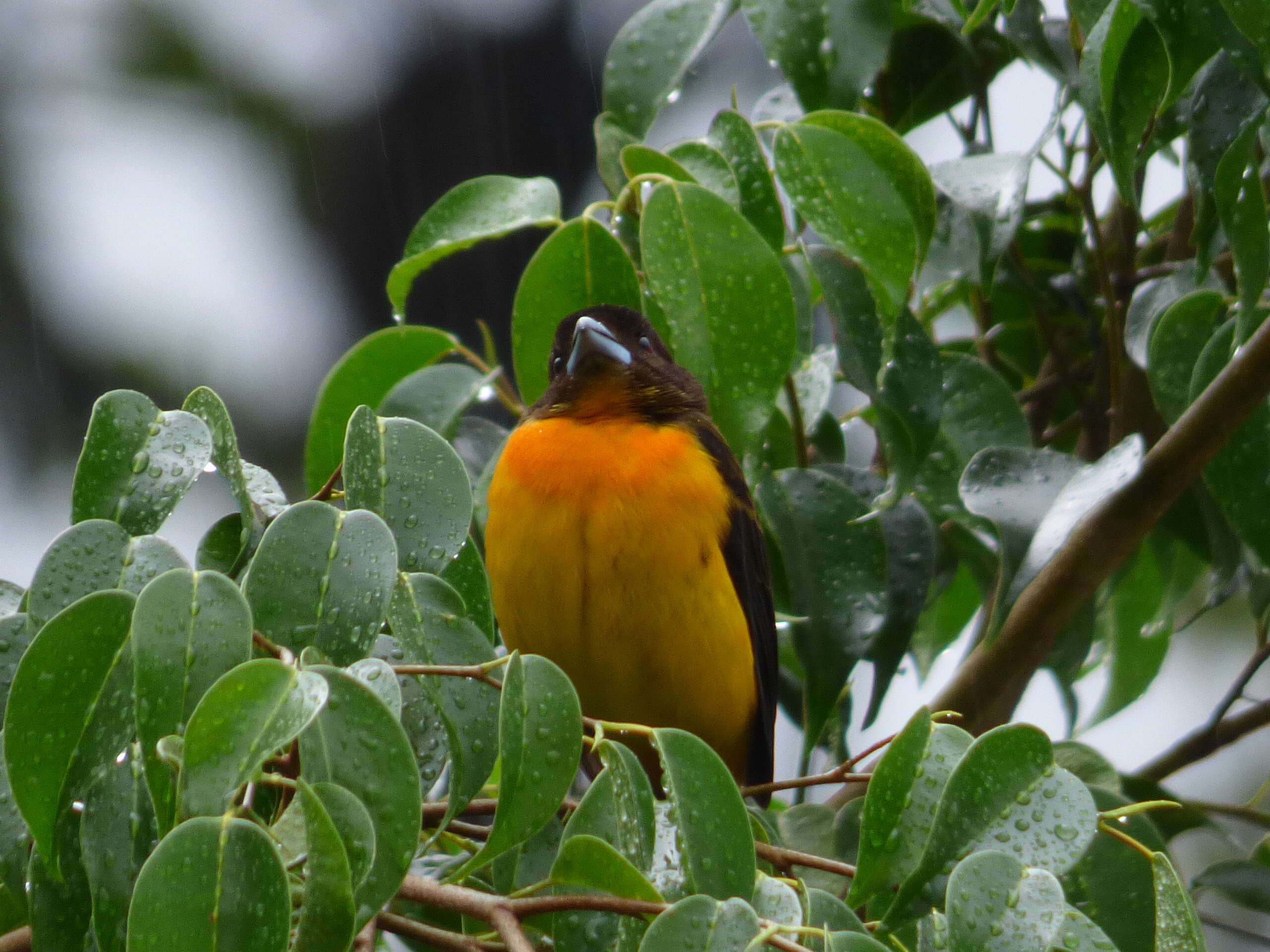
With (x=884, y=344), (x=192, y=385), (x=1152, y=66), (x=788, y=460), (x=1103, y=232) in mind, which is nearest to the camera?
(x=1152, y=66)

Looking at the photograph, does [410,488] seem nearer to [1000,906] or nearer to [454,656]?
[454,656]

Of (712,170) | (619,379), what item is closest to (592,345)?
(619,379)

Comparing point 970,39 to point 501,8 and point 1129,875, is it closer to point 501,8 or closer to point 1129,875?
point 1129,875

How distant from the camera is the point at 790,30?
7.72 feet

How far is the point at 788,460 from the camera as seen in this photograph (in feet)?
8.98

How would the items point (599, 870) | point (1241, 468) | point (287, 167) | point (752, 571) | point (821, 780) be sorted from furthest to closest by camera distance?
point (287, 167) → point (752, 571) → point (1241, 468) → point (821, 780) → point (599, 870)

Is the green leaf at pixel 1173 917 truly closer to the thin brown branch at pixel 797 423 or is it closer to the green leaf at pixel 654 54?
the thin brown branch at pixel 797 423

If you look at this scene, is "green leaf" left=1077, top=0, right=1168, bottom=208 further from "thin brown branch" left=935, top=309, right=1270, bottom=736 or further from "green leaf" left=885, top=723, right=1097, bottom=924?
"green leaf" left=885, top=723, right=1097, bottom=924

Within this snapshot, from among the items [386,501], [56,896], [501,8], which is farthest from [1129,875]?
[501,8]

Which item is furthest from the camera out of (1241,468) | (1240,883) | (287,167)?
(287,167)

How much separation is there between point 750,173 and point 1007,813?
4.24 ft

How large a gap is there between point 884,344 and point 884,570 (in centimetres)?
44

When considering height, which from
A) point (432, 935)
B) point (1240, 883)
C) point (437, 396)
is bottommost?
point (1240, 883)

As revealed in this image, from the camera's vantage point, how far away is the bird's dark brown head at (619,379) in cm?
295
